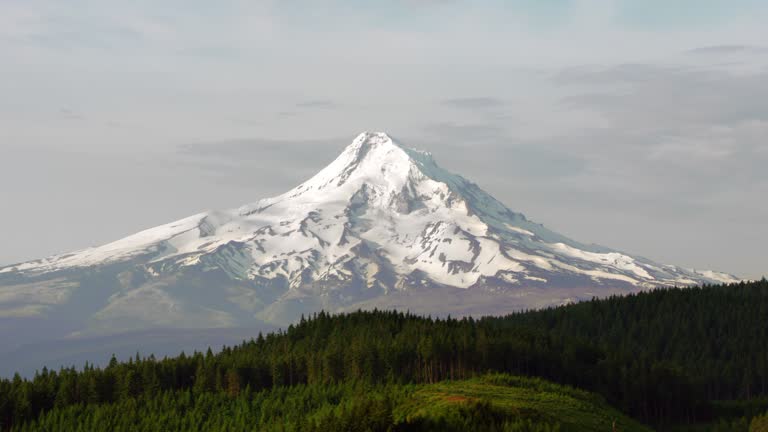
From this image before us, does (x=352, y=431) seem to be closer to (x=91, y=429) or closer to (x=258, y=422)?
(x=258, y=422)

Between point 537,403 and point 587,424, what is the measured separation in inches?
394

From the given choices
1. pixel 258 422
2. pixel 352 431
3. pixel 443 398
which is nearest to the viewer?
pixel 352 431

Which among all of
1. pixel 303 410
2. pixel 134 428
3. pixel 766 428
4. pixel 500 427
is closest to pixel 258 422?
pixel 303 410

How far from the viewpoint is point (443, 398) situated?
175 meters

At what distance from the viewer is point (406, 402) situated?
579 feet

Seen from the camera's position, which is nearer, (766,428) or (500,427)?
(500,427)

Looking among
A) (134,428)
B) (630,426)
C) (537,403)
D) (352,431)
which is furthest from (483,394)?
(134,428)

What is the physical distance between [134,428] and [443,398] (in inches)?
2185

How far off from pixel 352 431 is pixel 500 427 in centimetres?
2017

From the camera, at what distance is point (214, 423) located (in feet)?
641

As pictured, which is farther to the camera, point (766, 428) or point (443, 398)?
point (766, 428)

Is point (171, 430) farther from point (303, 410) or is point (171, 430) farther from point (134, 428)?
point (303, 410)

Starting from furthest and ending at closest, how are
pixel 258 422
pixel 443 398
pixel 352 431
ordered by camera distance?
A: pixel 258 422, pixel 443 398, pixel 352 431

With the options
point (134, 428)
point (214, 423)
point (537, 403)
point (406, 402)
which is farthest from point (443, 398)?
point (134, 428)
